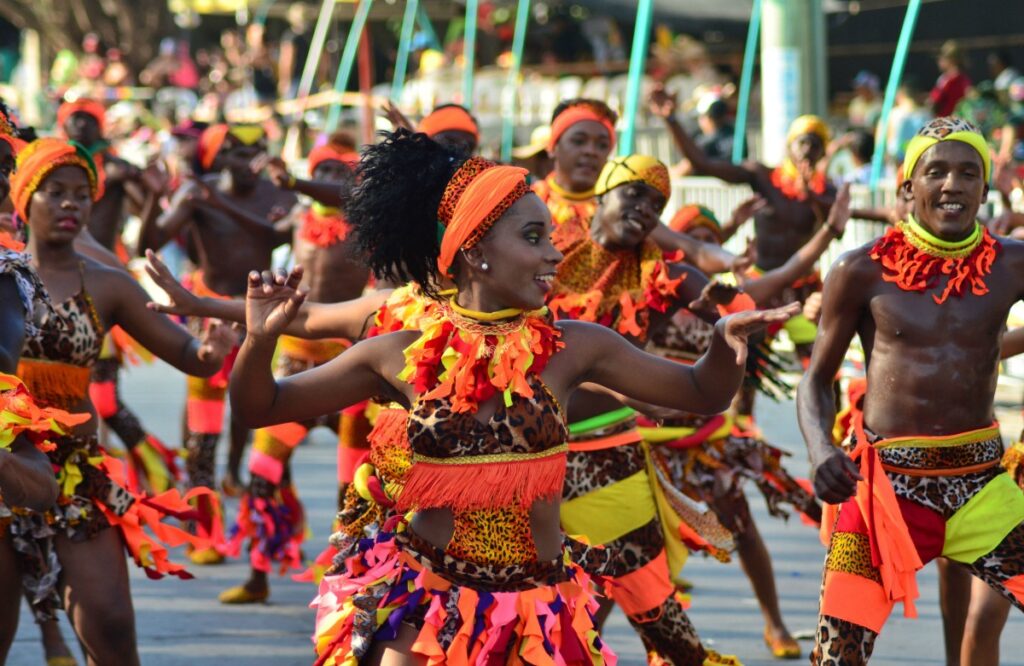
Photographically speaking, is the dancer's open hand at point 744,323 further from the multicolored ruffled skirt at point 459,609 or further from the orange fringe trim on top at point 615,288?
the orange fringe trim on top at point 615,288

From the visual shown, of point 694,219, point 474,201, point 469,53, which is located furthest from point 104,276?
point 469,53

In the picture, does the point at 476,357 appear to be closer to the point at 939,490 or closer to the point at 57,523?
the point at 939,490

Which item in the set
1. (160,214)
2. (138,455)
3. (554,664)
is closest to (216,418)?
(138,455)

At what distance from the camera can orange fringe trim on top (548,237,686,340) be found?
6527 mm

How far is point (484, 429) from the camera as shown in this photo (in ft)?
14.9

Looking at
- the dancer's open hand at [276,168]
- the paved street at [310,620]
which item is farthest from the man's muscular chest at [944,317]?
the dancer's open hand at [276,168]

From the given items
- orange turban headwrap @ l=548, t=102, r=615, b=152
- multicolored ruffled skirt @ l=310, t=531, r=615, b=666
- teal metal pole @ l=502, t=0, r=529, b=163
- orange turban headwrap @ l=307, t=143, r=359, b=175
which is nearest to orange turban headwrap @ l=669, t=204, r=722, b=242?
orange turban headwrap @ l=548, t=102, r=615, b=152

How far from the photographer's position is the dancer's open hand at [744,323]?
4.32 metres

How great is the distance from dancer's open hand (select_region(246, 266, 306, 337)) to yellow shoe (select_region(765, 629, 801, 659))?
382 centimetres

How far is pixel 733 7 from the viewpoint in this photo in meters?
20.8

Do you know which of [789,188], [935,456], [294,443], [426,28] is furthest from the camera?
[426,28]

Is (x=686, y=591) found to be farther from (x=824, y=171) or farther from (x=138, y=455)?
(x=824, y=171)

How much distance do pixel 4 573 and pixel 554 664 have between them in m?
2.05

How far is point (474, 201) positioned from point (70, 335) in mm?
2061
